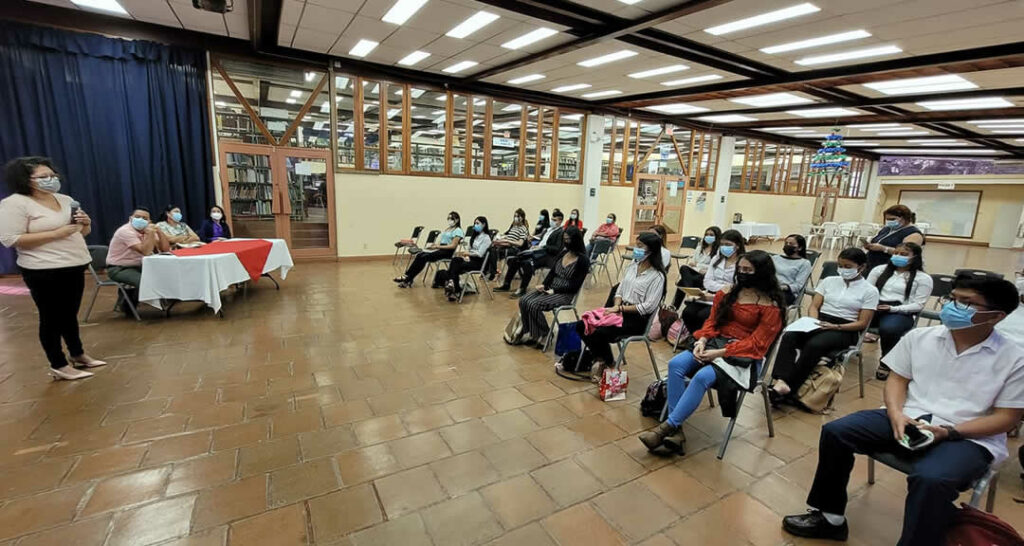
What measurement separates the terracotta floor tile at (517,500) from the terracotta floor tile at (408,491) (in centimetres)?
24

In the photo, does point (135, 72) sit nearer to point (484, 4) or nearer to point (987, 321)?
Answer: point (484, 4)

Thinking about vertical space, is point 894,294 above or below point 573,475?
above

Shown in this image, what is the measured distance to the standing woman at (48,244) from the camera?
263cm

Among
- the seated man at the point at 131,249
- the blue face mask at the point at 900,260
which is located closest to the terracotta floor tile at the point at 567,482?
the blue face mask at the point at 900,260

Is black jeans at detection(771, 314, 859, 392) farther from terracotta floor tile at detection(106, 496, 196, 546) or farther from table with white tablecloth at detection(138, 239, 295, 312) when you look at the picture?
table with white tablecloth at detection(138, 239, 295, 312)

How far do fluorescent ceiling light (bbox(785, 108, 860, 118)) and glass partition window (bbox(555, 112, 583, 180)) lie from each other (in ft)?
14.7

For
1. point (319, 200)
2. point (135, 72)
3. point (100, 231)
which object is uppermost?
point (135, 72)

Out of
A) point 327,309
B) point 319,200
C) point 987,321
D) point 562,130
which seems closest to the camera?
point 987,321

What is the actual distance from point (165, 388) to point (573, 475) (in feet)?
9.11

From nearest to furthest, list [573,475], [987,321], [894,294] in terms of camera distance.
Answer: [987,321], [573,475], [894,294]

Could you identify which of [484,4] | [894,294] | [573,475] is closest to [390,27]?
[484,4]

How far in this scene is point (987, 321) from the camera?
1.65 m

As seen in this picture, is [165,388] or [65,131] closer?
[165,388]

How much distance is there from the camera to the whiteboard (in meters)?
16.7
